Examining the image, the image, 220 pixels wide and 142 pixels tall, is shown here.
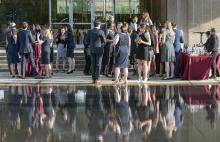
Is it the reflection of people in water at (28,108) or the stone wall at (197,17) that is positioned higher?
the stone wall at (197,17)

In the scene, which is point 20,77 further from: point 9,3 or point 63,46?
point 9,3

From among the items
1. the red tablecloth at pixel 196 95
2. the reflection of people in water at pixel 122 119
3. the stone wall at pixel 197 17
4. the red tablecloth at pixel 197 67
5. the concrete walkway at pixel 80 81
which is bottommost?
the reflection of people in water at pixel 122 119

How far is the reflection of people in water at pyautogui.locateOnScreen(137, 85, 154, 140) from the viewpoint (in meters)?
9.52

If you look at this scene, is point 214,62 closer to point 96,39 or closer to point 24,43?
point 96,39

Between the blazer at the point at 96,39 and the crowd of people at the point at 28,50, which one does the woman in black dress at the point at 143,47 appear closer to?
the blazer at the point at 96,39

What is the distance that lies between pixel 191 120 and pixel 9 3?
1814 centimetres

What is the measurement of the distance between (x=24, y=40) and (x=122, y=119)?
7.63 metres

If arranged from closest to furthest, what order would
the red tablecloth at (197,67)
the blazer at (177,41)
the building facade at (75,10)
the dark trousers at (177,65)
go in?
the red tablecloth at (197,67) → the blazer at (177,41) → the dark trousers at (177,65) → the building facade at (75,10)

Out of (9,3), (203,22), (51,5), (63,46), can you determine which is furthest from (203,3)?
(9,3)

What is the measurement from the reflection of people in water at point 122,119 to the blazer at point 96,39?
2.31 m

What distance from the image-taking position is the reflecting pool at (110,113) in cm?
903

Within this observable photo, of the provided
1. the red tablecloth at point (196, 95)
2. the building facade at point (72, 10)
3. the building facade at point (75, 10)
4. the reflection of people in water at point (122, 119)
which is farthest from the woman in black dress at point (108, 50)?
the building facade at point (72, 10)

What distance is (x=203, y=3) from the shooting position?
A: 2167 cm

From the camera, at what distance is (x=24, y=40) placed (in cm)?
1719
